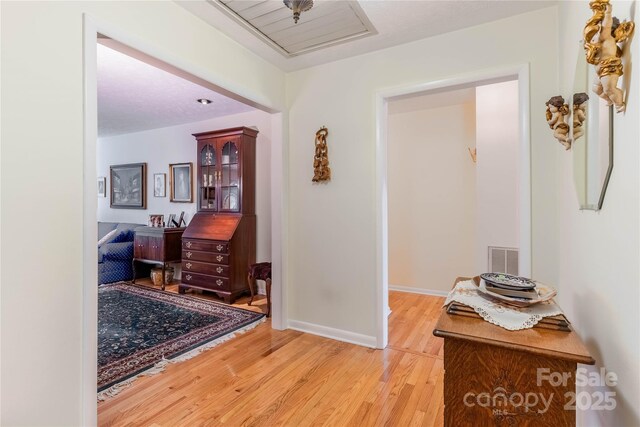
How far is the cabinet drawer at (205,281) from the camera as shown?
12.3 feet

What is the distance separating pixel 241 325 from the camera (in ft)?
9.86

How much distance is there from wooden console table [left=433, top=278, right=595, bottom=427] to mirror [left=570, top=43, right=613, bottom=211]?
0.56 m

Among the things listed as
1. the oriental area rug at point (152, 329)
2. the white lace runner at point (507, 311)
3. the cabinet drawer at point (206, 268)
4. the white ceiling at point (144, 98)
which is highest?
the white ceiling at point (144, 98)

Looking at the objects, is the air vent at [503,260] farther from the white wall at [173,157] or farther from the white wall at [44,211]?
the white wall at [44,211]

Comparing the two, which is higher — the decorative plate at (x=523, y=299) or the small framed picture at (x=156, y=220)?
the small framed picture at (x=156, y=220)

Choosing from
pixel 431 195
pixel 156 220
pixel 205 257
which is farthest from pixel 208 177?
pixel 431 195

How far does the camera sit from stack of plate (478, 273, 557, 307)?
1.10 meters

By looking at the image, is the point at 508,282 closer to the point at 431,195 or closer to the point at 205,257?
the point at 431,195

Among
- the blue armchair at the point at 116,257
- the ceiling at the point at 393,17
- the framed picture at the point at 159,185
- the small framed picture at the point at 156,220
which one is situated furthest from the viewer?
the framed picture at the point at 159,185

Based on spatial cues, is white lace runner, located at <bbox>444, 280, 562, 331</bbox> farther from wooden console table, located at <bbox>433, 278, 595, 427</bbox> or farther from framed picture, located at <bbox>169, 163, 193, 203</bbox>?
framed picture, located at <bbox>169, 163, 193, 203</bbox>

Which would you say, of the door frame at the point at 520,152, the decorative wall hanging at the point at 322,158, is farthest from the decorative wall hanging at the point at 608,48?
the decorative wall hanging at the point at 322,158

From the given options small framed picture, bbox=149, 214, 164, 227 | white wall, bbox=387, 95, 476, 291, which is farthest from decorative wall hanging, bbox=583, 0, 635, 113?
small framed picture, bbox=149, 214, 164, 227

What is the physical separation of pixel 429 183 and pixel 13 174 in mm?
3945

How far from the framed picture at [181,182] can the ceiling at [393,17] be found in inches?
111
